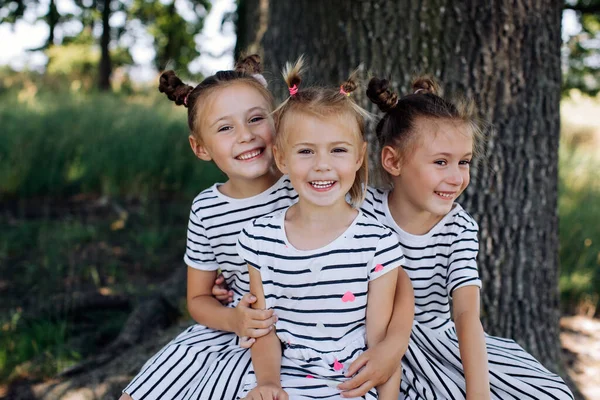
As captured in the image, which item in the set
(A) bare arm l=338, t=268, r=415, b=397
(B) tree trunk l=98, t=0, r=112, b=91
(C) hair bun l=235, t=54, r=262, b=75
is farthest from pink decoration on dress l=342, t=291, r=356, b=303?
(B) tree trunk l=98, t=0, r=112, b=91

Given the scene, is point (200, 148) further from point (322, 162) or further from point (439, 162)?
point (439, 162)

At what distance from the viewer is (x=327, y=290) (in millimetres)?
1748

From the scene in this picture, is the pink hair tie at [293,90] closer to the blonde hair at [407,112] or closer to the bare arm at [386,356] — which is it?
the blonde hair at [407,112]

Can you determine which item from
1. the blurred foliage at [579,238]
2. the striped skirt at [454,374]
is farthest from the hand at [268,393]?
the blurred foliage at [579,238]

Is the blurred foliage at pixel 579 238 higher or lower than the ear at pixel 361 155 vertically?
lower

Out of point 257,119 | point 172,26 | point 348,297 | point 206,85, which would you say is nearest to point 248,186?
point 257,119

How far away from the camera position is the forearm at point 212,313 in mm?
1997

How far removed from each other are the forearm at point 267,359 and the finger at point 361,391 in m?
0.20

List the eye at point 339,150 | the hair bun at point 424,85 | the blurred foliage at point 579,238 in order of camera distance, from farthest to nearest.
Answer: the blurred foliage at point 579,238
the hair bun at point 424,85
the eye at point 339,150

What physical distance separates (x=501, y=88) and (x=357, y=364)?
1475mm

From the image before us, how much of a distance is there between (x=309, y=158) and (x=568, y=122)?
379 inches

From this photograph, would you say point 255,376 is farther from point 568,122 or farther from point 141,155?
point 568,122

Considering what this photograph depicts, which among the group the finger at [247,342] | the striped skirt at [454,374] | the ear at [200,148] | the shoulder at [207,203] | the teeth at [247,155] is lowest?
the striped skirt at [454,374]

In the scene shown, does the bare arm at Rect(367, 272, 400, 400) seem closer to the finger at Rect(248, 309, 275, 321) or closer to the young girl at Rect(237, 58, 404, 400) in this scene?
the young girl at Rect(237, 58, 404, 400)
